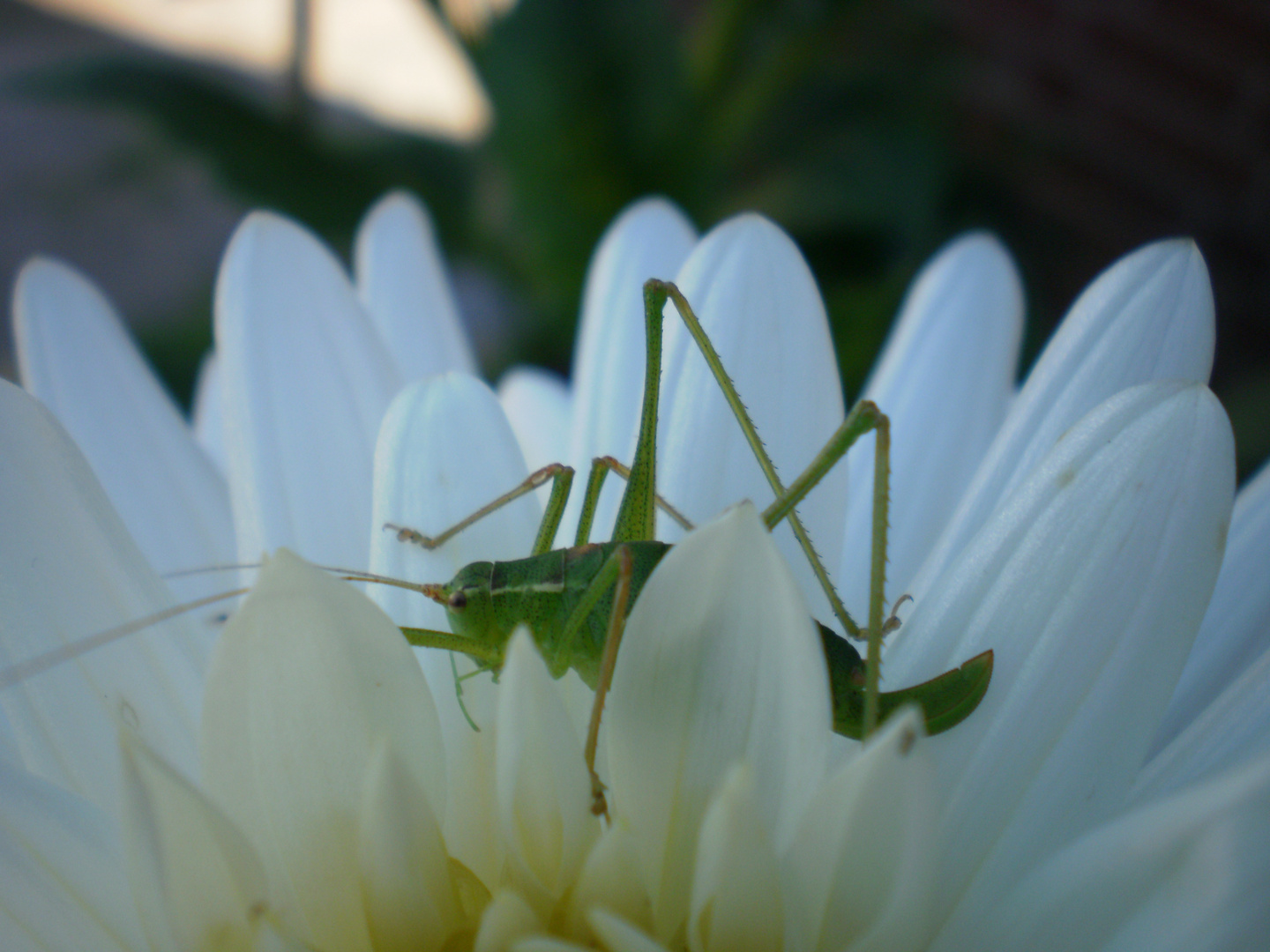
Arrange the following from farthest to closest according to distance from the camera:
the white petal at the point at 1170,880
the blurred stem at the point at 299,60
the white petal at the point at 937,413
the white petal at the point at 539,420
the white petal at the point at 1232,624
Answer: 1. the blurred stem at the point at 299,60
2. the white petal at the point at 539,420
3. the white petal at the point at 937,413
4. the white petal at the point at 1232,624
5. the white petal at the point at 1170,880

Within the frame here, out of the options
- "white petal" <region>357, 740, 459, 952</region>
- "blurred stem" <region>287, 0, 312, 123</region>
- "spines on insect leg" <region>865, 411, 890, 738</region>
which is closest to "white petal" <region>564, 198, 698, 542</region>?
"spines on insect leg" <region>865, 411, 890, 738</region>

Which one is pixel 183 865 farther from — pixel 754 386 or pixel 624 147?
pixel 624 147

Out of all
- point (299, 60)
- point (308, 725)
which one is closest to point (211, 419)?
point (308, 725)

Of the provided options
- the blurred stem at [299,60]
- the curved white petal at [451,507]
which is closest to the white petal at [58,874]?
the curved white petal at [451,507]

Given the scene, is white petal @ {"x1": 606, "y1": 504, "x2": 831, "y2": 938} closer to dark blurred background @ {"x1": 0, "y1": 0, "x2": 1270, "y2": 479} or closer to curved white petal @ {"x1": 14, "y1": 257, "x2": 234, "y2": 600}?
curved white petal @ {"x1": 14, "y1": 257, "x2": 234, "y2": 600}

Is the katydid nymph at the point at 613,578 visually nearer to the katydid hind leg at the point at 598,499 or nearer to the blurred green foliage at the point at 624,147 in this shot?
the katydid hind leg at the point at 598,499

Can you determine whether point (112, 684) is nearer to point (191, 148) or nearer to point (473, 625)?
point (473, 625)

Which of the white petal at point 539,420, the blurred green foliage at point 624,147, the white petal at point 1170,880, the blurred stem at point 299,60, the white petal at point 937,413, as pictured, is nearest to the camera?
the white petal at point 1170,880
